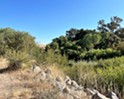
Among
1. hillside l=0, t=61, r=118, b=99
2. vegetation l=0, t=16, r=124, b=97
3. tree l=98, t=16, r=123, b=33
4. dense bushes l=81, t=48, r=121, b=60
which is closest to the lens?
hillside l=0, t=61, r=118, b=99

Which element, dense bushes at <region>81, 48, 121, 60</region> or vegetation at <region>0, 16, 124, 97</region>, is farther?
dense bushes at <region>81, 48, 121, 60</region>

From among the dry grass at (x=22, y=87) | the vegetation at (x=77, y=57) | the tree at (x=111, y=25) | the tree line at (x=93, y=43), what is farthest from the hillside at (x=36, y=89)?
the tree at (x=111, y=25)

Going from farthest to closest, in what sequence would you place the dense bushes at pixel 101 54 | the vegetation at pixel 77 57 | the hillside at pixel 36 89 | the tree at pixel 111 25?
1. the tree at pixel 111 25
2. the dense bushes at pixel 101 54
3. the vegetation at pixel 77 57
4. the hillside at pixel 36 89

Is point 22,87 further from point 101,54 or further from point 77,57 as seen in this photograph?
point 77,57

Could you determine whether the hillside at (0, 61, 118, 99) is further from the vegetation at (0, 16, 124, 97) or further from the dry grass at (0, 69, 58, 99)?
the vegetation at (0, 16, 124, 97)

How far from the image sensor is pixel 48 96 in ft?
19.9

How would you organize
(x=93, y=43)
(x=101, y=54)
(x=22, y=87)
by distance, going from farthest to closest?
(x=93, y=43) → (x=101, y=54) → (x=22, y=87)

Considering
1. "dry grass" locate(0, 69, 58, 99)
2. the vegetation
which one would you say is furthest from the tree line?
"dry grass" locate(0, 69, 58, 99)

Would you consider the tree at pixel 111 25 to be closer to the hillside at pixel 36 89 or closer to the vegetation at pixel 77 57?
the vegetation at pixel 77 57

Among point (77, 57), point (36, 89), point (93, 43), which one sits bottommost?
point (36, 89)

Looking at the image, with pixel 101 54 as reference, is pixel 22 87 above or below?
below

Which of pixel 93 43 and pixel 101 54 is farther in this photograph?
pixel 93 43

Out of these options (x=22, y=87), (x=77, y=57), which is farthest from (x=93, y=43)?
(x=22, y=87)

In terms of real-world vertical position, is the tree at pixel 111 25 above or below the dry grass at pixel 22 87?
above
